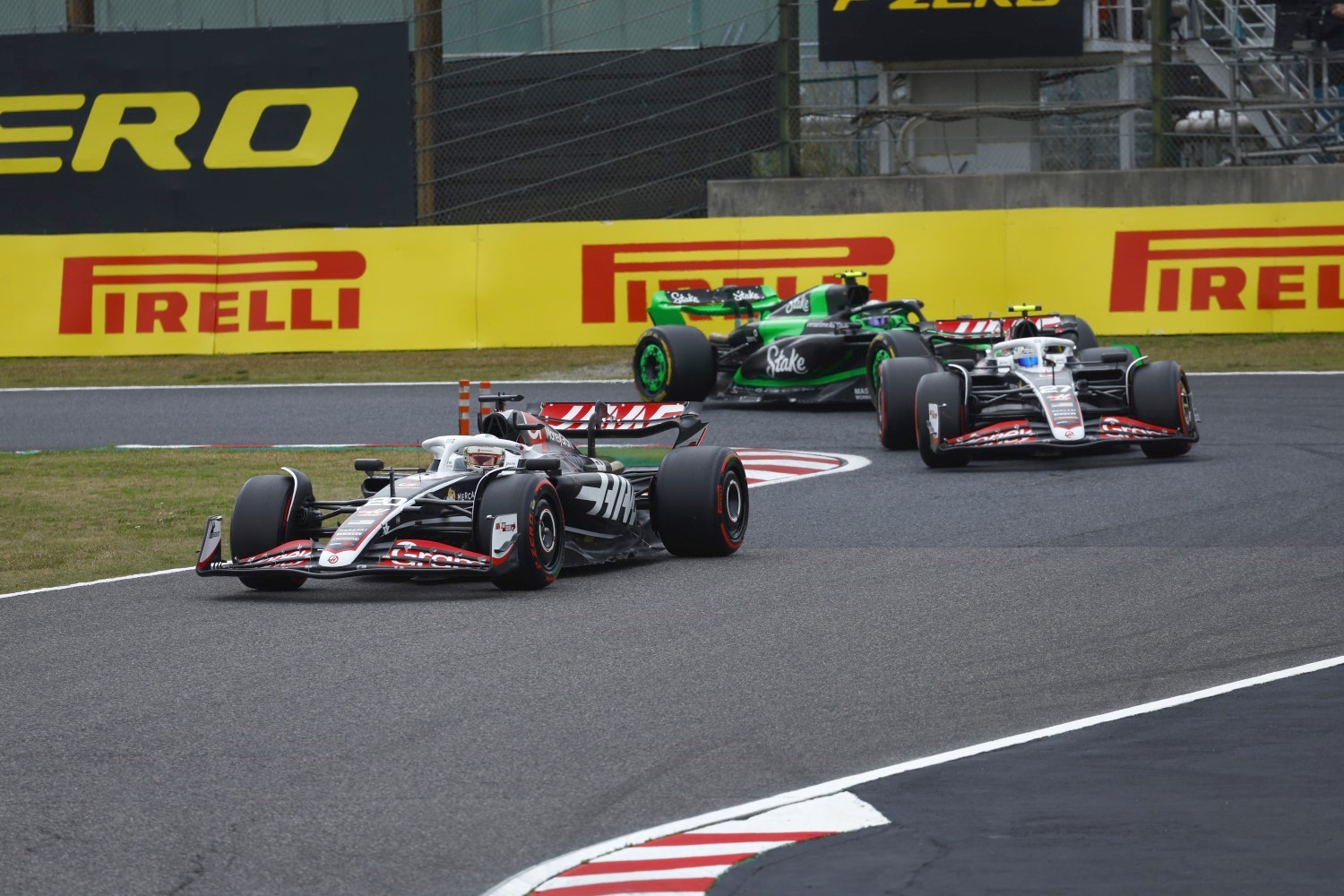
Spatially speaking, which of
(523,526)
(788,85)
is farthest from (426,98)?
(523,526)

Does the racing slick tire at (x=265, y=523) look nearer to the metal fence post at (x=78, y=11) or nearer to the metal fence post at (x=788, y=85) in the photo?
the metal fence post at (x=788, y=85)

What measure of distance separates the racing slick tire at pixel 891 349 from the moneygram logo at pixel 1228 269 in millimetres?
5367

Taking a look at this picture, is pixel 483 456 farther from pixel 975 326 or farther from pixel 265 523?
pixel 975 326

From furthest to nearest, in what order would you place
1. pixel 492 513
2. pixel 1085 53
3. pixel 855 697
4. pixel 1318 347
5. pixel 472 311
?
pixel 1085 53, pixel 472 311, pixel 1318 347, pixel 492 513, pixel 855 697

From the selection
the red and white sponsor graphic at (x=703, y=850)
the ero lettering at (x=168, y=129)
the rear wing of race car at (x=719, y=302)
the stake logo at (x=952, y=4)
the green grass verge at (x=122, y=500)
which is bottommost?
the red and white sponsor graphic at (x=703, y=850)

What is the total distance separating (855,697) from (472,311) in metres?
17.2

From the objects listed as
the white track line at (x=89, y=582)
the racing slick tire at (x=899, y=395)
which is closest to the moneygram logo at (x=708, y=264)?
the racing slick tire at (x=899, y=395)

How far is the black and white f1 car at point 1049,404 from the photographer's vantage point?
14.6 m

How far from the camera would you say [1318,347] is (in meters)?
22.1

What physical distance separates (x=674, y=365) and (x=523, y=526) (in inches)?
393

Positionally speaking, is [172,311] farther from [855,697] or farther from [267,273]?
[855,697]

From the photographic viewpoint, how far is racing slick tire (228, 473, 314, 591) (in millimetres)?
9820

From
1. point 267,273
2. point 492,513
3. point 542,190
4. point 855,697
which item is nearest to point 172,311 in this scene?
point 267,273

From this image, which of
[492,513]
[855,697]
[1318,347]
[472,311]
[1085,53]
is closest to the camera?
[855,697]
